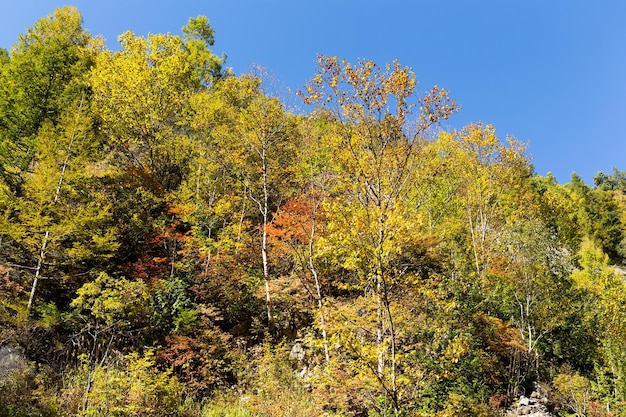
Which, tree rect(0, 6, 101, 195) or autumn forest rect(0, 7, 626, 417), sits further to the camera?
tree rect(0, 6, 101, 195)

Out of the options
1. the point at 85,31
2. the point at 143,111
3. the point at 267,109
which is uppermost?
the point at 85,31

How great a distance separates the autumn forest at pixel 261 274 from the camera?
861cm

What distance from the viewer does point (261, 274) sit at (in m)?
16.5

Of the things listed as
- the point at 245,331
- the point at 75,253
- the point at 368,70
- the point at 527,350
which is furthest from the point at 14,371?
the point at 527,350

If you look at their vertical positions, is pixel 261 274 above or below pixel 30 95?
below

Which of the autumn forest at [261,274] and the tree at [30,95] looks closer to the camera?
the autumn forest at [261,274]

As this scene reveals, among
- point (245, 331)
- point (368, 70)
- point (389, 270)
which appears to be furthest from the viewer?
point (245, 331)

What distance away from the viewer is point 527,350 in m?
13.5

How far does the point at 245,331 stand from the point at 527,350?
1028 cm

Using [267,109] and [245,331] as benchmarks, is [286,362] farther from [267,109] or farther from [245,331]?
[267,109]

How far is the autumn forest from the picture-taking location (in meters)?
8.61

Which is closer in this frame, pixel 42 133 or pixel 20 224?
pixel 20 224

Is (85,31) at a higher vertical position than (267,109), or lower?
higher

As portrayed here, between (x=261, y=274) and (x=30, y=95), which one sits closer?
(x=30, y=95)
